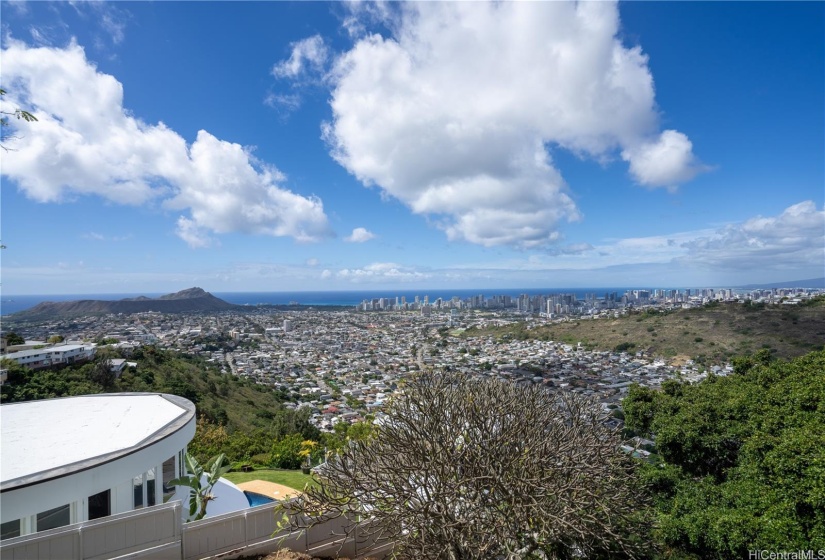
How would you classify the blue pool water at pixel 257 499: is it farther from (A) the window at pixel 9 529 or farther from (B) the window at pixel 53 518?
(A) the window at pixel 9 529

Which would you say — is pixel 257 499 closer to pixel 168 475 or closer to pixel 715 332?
pixel 168 475

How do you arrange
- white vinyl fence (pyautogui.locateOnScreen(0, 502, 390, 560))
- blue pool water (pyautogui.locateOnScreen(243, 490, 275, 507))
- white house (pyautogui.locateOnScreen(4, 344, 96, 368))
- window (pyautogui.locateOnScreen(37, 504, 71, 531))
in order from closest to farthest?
white vinyl fence (pyautogui.locateOnScreen(0, 502, 390, 560)), window (pyautogui.locateOnScreen(37, 504, 71, 531)), blue pool water (pyautogui.locateOnScreen(243, 490, 275, 507)), white house (pyautogui.locateOnScreen(4, 344, 96, 368))

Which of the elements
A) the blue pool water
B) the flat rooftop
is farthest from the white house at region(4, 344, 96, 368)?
the blue pool water

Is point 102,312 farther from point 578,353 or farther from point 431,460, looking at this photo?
point 431,460

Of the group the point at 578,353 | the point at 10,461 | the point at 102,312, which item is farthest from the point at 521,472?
the point at 102,312

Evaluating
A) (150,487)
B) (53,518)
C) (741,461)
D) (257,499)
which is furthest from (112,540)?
(741,461)

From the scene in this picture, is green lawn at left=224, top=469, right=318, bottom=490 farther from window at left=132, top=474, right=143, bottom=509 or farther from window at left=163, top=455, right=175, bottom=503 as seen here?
window at left=132, top=474, right=143, bottom=509

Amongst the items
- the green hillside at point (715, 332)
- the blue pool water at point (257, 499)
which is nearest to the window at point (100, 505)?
the blue pool water at point (257, 499)
